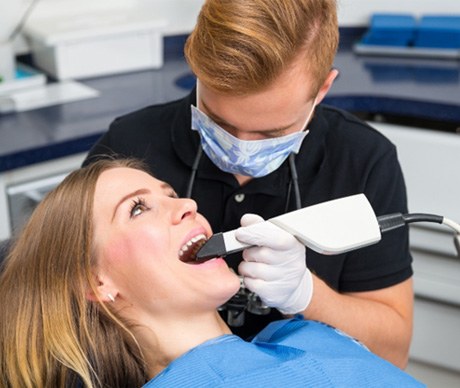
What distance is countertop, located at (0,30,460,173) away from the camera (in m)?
1.79

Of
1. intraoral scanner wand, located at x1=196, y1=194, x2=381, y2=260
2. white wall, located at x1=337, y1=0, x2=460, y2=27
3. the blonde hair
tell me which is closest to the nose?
intraoral scanner wand, located at x1=196, y1=194, x2=381, y2=260

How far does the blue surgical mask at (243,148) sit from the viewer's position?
47.6 inches

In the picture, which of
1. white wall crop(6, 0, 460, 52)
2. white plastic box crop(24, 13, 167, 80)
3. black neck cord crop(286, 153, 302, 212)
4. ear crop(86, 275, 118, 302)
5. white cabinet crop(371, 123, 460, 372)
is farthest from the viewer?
white wall crop(6, 0, 460, 52)

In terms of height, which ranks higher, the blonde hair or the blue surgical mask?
the blonde hair

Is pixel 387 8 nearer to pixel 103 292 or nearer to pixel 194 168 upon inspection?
pixel 194 168

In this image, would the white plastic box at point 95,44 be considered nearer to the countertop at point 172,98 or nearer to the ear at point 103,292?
the countertop at point 172,98

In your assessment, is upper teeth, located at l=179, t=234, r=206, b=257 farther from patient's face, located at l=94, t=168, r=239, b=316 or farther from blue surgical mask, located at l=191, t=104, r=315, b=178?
blue surgical mask, located at l=191, t=104, r=315, b=178

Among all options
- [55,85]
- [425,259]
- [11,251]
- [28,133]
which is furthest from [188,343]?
[55,85]

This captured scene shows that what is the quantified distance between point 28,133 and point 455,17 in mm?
1481

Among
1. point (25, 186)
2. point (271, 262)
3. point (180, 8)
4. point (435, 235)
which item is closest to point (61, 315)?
point (271, 262)

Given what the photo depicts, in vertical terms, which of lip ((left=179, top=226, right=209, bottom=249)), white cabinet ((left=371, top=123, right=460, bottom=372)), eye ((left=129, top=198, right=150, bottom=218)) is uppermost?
eye ((left=129, top=198, right=150, bottom=218))

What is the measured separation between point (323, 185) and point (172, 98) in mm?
800

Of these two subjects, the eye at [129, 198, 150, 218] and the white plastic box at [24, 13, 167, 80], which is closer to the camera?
the eye at [129, 198, 150, 218]

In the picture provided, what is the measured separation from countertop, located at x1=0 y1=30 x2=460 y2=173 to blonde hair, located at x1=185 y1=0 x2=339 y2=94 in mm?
740
